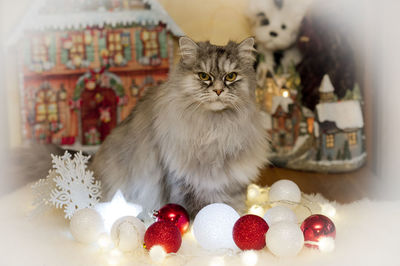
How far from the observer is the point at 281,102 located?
294 centimetres

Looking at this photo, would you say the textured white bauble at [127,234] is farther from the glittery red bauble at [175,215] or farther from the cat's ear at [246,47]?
the cat's ear at [246,47]

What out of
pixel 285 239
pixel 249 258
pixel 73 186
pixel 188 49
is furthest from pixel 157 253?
pixel 188 49

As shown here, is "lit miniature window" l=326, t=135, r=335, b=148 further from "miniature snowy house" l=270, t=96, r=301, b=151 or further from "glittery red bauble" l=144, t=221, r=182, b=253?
"glittery red bauble" l=144, t=221, r=182, b=253

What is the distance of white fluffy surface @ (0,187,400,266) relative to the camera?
1562mm

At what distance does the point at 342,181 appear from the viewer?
2723 mm

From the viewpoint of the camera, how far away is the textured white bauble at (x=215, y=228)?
63.0 inches

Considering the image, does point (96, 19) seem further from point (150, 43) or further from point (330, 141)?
point (330, 141)

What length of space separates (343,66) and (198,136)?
148cm

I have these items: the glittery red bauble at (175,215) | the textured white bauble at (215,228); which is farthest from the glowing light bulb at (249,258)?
the glittery red bauble at (175,215)

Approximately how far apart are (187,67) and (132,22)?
126 centimetres

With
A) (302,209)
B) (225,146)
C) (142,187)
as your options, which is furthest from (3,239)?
(302,209)

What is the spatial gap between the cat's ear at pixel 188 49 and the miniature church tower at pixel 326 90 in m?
1.34

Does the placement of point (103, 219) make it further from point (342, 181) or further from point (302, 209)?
point (342, 181)

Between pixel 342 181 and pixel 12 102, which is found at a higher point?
pixel 12 102
